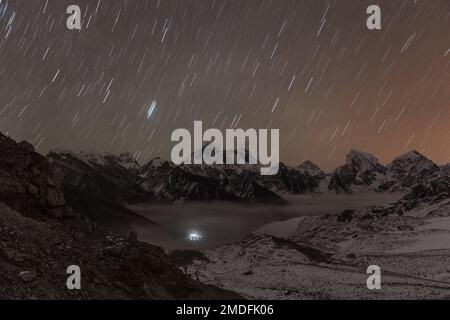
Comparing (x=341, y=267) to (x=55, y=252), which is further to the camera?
(x=341, y=267)

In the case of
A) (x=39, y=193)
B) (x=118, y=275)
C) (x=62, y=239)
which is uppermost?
(x=39, y=193)

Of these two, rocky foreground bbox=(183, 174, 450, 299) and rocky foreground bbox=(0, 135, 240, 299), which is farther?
rocky foreground bbox=(183, 174, 450, 299)

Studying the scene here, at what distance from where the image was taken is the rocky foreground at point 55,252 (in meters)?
23.8

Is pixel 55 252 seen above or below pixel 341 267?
below

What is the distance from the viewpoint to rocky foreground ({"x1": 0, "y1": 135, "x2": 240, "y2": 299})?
23.8m

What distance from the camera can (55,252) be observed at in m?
26.5

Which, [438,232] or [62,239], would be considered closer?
[62,239]

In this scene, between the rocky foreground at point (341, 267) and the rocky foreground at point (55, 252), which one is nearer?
the rocky foreground at point (55, 252)
